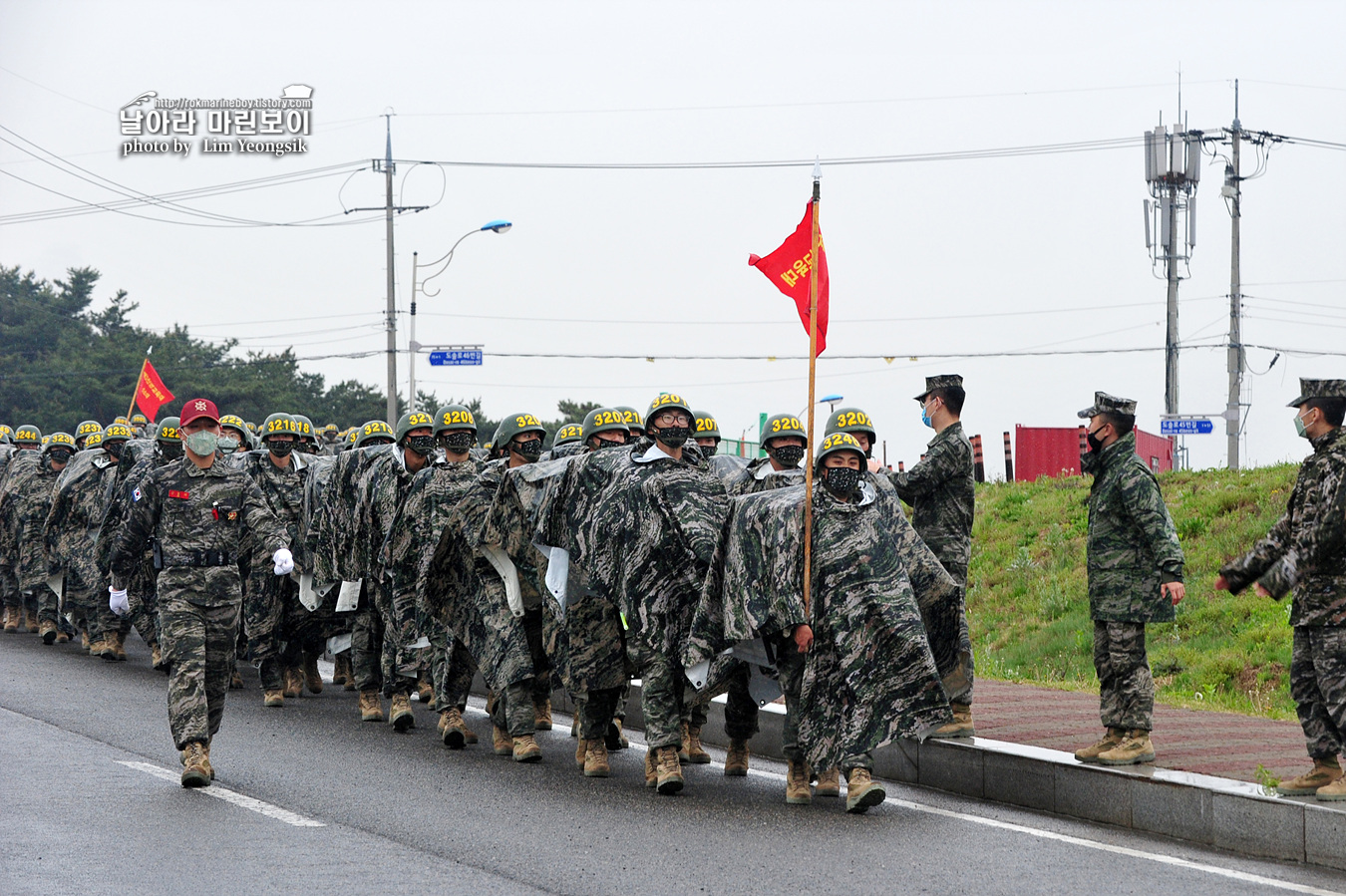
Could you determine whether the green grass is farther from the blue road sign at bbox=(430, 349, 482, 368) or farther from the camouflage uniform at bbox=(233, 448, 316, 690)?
the blue road sign at bbox=(430, 349, 482, 368)

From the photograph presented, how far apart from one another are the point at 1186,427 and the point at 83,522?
29.6 m

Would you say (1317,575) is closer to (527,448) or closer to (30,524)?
(527,448)

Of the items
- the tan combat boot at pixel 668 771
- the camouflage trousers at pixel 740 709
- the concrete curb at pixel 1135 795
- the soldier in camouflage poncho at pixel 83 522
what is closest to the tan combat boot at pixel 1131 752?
the concrete curb at pixel 1135 795

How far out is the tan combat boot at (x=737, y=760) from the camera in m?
9.74

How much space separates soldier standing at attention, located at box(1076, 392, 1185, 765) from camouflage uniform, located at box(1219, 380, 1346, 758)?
73 centimetres

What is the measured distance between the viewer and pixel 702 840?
772 centimetres

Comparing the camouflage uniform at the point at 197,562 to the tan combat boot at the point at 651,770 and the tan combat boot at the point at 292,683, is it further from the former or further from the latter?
the tan combat boot at the point at 292,683

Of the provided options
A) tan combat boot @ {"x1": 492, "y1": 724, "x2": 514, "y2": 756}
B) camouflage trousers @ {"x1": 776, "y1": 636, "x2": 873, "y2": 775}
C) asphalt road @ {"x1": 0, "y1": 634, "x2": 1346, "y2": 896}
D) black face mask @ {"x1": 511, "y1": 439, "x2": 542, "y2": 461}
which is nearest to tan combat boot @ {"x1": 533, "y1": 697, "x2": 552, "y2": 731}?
asphalt road @ {"x1": 0, "y1": 634, "x2": 1346, "y2": 896}

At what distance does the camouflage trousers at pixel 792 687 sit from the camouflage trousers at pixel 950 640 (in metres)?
0.83

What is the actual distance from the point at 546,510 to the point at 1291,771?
4713 millimetres

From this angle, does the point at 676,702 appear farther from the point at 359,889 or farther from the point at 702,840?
the point at 359,889

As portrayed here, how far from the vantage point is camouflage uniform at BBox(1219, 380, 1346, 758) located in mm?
7609

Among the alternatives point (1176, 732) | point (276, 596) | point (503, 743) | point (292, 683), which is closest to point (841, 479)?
point (1176, 732)

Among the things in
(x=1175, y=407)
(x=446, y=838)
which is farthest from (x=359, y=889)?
(x=1175, y=407)
